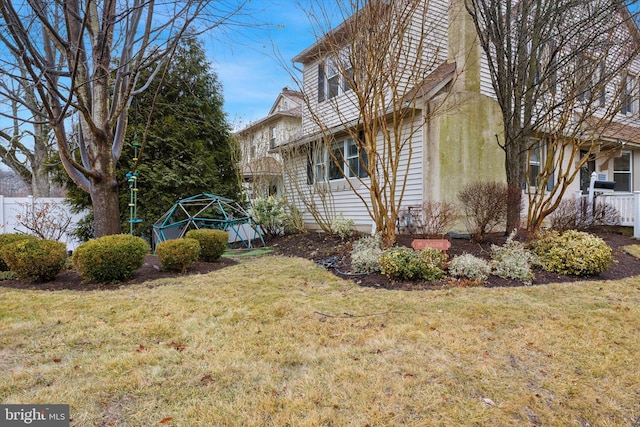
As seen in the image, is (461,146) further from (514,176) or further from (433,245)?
(433,245)

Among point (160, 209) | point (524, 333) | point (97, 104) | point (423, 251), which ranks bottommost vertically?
point (524, 333)

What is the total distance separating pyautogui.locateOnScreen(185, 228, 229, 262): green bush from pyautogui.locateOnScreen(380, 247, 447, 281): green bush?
396 centimetres

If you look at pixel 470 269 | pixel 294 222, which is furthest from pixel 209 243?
pixel 470 269

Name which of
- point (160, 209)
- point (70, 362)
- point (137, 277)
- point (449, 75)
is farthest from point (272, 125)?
point (70, 362)

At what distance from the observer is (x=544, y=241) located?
6977 mm

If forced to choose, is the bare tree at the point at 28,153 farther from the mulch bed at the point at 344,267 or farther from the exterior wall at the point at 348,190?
the mulch bed at the point at 344,267

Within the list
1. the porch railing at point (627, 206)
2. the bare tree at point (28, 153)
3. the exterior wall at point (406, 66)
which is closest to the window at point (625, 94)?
the porch railing at point (627, 206)

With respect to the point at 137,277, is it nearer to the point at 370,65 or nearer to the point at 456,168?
the point at 370,65

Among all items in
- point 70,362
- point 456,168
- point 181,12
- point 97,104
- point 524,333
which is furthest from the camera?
point 456,168

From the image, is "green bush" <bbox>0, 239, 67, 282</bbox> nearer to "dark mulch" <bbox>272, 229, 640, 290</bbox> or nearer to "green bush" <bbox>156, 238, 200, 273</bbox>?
"green bush" <bbox>156, 238, 200, 273</bbox>

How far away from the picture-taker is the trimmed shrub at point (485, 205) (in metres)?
→ 7.80

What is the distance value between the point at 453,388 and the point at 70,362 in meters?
3.18

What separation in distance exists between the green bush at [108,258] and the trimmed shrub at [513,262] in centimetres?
640

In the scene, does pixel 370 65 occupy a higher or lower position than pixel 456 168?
higher
